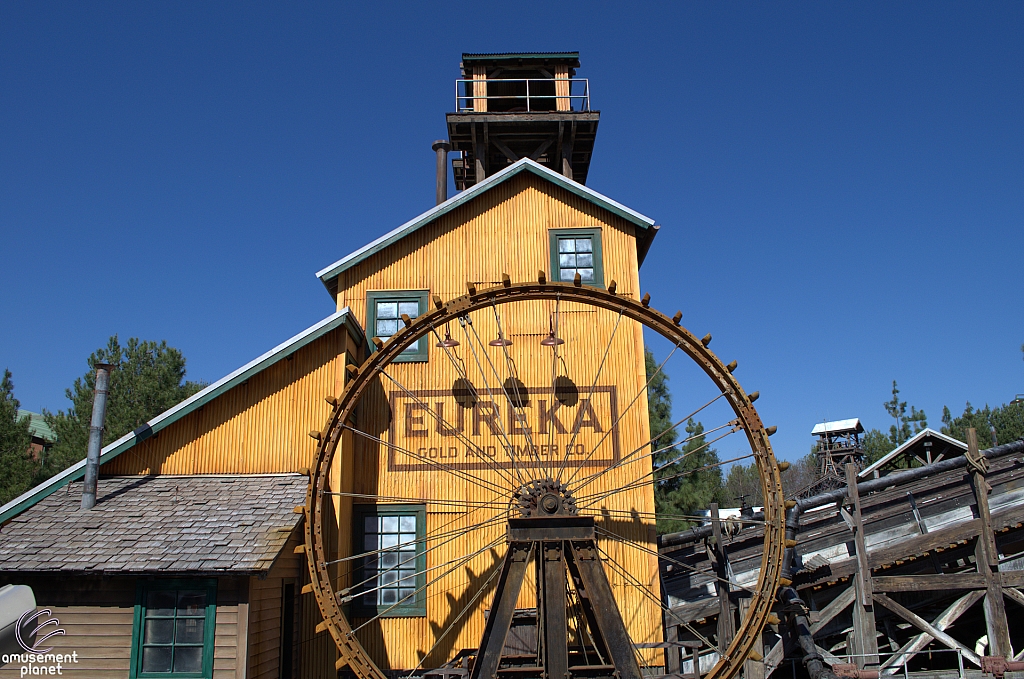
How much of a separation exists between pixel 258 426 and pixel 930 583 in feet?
37.2

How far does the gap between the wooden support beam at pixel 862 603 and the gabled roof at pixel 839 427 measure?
3090 centimetres

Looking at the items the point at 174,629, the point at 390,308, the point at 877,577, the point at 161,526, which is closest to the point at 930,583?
the point at 877,577

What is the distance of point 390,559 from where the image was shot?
39.3 feet

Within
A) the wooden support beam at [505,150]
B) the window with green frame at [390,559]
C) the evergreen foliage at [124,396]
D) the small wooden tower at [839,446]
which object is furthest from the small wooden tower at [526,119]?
the small wooden tower at [839,446]

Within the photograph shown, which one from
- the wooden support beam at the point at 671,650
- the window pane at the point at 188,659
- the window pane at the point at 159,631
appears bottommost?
the wooden support beam at the point at 671,650

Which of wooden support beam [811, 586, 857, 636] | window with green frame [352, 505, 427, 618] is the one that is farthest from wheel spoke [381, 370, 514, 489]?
wooden support beam [811, 586, 857, 636]

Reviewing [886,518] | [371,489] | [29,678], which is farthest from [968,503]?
[29,678]

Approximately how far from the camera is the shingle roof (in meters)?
9.35

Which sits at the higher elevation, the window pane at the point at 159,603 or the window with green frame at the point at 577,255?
the window with green frame at the point at 577,255

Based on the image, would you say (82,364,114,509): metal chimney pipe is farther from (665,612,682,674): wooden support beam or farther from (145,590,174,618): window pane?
(665,612,682,674): wooden support beam

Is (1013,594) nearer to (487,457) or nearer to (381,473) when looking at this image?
(487,457)

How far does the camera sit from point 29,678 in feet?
30.4

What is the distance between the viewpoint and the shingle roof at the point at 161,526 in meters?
9.35

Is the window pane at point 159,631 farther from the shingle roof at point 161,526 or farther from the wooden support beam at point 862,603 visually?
the wooden support beam at point 862,603
